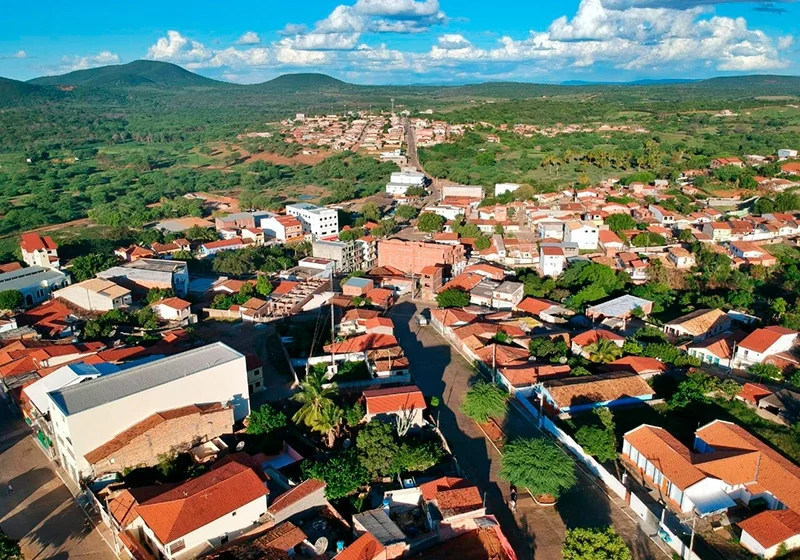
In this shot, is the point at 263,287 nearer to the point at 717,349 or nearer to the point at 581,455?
the point at 581,455

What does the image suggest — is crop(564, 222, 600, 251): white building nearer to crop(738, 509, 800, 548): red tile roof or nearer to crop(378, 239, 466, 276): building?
crop(378, 239, 466, 276): building

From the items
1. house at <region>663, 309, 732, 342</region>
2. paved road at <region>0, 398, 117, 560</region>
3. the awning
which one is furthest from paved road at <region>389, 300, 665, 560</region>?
house at <region>663, 309, 732, 342</region>

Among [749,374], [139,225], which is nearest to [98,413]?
[749,374]

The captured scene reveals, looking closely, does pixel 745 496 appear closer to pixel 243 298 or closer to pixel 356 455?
pixel 356 455

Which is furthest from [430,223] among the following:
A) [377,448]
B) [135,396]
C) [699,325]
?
[135,396]

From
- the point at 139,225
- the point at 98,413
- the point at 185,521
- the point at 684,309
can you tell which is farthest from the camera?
the point at 139,225

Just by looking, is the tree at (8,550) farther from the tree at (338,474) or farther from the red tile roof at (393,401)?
the red tile roof at (393,401)
